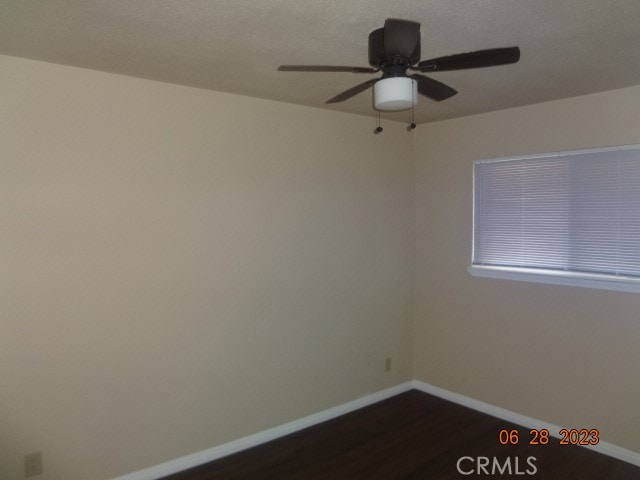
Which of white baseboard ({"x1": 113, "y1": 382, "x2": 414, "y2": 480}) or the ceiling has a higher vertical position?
the ceiling

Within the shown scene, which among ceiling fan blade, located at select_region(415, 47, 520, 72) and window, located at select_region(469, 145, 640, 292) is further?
window, located at select_region(469, 145, 640, 292)

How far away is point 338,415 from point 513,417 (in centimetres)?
143

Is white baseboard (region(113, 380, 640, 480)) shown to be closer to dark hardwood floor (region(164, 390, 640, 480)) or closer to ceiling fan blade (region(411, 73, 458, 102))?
dark hardwood floor (region(164, 390, 640, 480))

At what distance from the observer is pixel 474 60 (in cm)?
172

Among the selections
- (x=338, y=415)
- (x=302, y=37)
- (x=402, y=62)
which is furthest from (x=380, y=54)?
(x=338, y=415)

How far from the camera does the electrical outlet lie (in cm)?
250

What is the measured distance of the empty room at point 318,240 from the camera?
2143 millimetres

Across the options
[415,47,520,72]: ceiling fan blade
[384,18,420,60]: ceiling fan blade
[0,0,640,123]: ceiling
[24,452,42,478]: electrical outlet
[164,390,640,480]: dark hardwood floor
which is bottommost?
[164,390,640,480]: dark hardwood floor

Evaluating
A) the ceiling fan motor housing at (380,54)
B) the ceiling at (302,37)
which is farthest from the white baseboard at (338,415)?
the ceiling fan motor housing at (380,54)

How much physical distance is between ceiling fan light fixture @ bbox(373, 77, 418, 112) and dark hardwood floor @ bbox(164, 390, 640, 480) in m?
2.36

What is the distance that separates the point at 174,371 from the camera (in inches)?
117

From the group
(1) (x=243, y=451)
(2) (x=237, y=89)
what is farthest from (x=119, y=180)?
(1) (x=243, y=451)

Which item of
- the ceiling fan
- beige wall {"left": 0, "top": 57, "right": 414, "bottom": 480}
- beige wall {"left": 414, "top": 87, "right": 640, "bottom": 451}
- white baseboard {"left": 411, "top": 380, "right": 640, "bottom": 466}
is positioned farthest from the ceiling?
white baseboard {"left": 411, "top": 380, "right": 640, "bottom": 466}

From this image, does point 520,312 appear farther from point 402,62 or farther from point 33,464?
point 33,464
